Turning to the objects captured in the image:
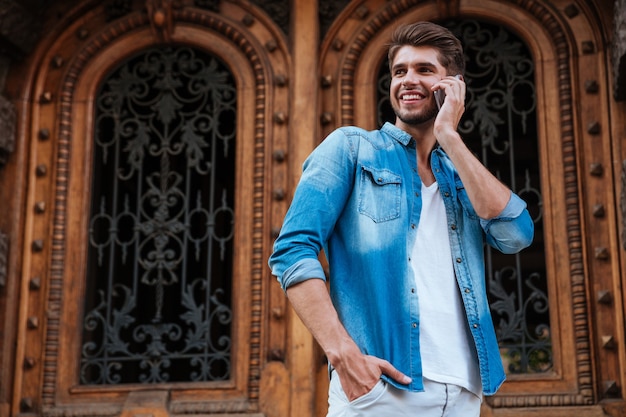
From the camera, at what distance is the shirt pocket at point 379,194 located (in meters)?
2.52

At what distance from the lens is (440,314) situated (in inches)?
96.4

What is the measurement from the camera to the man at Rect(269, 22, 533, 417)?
2.34 metres

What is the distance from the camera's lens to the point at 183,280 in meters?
5.61

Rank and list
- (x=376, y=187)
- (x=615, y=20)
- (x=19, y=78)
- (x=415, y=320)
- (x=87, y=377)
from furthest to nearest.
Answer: (x=19, y=78) → (x=87, y=377) → (x=615, y=20) → (x=376, y=187) → (x=415, y=320)

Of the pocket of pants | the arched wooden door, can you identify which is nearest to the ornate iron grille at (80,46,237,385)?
the arched wooden door

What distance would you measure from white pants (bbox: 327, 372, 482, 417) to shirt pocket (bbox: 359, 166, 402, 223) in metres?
0.38

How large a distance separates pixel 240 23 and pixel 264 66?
312 mm

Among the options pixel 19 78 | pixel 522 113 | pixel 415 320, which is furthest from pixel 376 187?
pixel 19 78

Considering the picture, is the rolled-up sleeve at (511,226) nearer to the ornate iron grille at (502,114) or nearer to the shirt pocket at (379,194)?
the shirt pocket at (379,194)

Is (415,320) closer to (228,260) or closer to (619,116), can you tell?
(619,116)

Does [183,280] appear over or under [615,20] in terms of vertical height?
under

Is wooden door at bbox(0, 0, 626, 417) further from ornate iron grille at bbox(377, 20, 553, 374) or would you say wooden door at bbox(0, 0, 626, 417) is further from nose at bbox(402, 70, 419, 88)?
nose at bbox(402, 70, 419, 88)

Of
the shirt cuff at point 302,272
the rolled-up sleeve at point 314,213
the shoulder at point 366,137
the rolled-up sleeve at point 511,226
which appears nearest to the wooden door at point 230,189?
the rolled-up sleeve at point 511,226

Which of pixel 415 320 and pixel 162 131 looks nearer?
pixel 415 320
